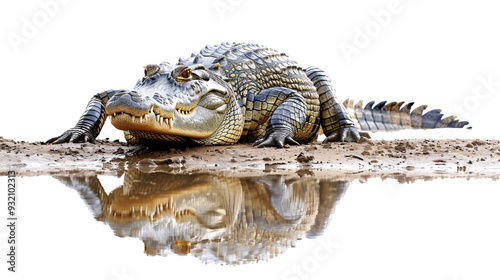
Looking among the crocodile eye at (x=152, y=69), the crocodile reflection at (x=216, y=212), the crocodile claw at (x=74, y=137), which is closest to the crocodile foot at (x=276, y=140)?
the crocodile eye at (x=152, y=69)

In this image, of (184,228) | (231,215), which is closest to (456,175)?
(231,215)

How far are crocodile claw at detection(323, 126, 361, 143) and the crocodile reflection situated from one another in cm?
384

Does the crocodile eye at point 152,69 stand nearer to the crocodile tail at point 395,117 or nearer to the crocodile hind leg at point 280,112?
the crocodile hind leg at point 280,112

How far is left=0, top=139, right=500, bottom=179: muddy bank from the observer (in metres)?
5.07

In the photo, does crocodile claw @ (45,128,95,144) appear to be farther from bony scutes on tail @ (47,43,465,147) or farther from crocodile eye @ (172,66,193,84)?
crocodile eye @ (172,66,193,84)

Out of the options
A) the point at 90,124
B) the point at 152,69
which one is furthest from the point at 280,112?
the point at 90,124

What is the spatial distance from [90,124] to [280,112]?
296cm

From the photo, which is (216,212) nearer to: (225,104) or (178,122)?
(178,122)

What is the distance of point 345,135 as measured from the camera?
8062 millimetres

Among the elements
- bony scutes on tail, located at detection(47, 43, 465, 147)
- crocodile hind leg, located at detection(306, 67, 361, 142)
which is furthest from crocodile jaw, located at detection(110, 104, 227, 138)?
crocodile hind leg, located at detection(306, 67, 361, 142)

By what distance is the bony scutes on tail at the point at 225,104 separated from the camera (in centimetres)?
579

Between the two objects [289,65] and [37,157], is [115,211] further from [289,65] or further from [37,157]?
[289,65]

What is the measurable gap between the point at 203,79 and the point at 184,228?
4.22 meters

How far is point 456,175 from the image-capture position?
15.3ft
